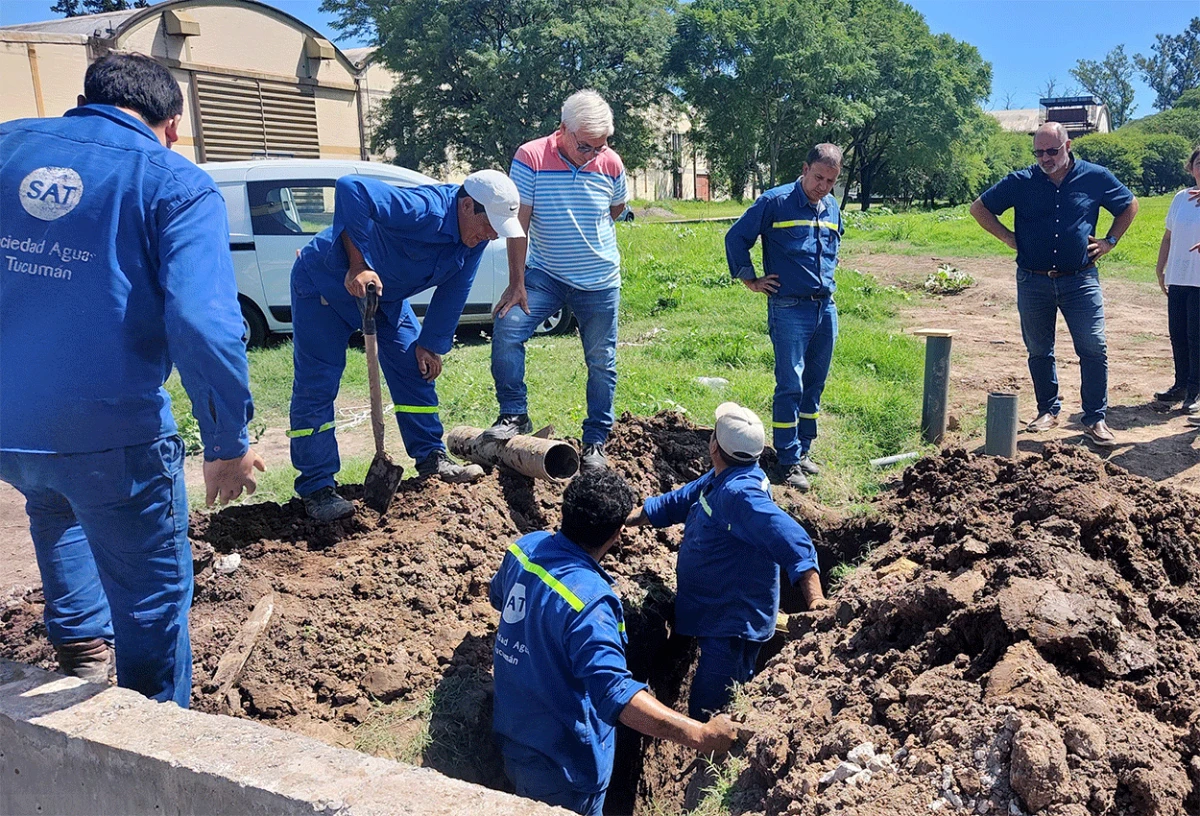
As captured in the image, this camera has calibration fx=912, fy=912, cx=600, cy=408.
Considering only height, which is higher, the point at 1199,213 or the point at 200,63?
the point at 200,63

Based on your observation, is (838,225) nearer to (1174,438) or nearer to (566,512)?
(1174,438)

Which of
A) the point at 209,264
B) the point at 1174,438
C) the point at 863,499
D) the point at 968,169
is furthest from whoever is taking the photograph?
the point at 968,169

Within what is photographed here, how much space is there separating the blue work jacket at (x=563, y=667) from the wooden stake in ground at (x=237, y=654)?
1072mm

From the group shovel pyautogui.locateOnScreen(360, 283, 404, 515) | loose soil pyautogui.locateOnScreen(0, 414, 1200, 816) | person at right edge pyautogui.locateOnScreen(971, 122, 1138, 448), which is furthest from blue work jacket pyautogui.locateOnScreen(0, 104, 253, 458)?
person at right edge pyautogui.locateOnScreen(971, 122, 1138, 448)

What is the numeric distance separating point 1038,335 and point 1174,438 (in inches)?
47.3

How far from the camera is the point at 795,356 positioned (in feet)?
18.8

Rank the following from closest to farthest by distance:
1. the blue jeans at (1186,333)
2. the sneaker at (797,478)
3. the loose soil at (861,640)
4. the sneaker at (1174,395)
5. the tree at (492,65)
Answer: the loose soil at (861,640)
the sneaker at (797,478)
the blue jeans at (1186,333)
the sneaker at (1174,395)
the tree at (492,65)

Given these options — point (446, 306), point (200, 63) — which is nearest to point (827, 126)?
point (200, 63)

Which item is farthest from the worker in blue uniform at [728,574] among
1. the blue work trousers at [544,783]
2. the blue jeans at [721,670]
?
the blue work trousers at [544,783]

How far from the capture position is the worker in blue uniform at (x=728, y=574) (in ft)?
12.7

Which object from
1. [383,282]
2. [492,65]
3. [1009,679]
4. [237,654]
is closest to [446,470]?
[383,282]

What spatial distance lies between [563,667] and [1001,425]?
12.3ft

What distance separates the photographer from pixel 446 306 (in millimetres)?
4906

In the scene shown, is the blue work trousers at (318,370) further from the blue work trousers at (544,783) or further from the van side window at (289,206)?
the van side window at (289,206)
